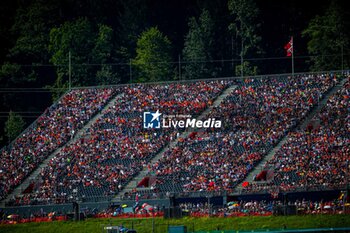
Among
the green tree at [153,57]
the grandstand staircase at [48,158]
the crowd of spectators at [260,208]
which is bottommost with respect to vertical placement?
the crowd of spectators at [260,208]

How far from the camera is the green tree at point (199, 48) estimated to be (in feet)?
405

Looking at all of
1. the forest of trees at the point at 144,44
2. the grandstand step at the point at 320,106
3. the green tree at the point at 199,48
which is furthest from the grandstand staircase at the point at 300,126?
the green tree at the point at 199,48

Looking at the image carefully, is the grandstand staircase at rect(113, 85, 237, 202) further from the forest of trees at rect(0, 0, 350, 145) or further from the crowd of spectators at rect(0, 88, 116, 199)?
the forest of trees at rect(0, 0, 350, 145)

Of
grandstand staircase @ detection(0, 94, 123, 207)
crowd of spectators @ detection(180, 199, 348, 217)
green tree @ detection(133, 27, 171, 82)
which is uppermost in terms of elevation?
green tree @ detection(133, 27, 171, 82)

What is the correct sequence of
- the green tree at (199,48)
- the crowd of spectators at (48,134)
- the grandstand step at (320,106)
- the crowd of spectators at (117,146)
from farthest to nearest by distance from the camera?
the green tree at (199,48), the crowd of spectators at (48,134), the grandstand step at (320,106), the crowd of spectators at (117,146)

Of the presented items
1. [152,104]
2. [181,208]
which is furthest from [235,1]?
[181,208]

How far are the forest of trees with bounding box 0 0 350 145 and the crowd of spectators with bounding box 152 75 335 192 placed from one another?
70.7ft

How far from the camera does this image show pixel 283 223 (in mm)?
73500

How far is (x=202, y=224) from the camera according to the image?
2990 inches

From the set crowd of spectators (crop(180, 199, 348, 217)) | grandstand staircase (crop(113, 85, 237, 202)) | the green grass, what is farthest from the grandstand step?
the green grass

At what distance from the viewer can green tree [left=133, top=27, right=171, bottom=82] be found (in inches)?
4818

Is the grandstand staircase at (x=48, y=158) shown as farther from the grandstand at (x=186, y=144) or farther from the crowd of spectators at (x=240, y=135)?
the crowd of spectators at (x=240, y=135)

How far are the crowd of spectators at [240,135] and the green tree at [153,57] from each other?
23.9m

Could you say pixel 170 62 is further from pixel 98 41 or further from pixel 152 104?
pixel 152 104
